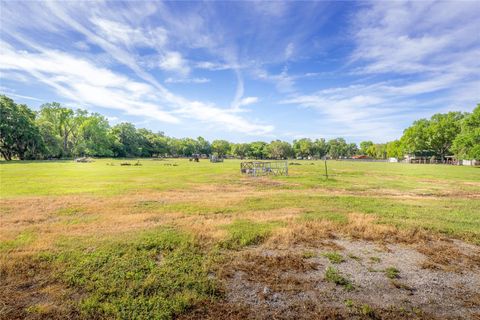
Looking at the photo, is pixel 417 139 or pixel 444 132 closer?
pixel 444 132

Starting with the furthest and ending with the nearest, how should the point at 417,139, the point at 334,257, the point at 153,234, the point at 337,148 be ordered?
the point at 337,148
the point at 417,139
the point at 153,234
the point at 334,257

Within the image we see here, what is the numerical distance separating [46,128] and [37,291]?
3512 inches

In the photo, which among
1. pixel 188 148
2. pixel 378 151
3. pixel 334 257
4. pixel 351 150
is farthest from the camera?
pixel 351 150

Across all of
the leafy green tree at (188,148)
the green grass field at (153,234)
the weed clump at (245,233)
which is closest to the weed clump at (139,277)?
the green grass field at (153,234)

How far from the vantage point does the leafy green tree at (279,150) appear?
511ft

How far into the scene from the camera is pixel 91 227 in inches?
337

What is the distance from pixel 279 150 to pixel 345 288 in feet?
501

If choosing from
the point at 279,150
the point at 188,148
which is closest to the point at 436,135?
the point at 279,150

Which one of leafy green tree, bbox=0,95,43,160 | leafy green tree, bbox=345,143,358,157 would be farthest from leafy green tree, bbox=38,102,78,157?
leafy green tree, bbox=345,143,358,157

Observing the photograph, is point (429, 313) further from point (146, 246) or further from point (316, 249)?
point (146, 246)

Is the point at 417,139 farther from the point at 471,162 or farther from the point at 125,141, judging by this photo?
the point at 125,141

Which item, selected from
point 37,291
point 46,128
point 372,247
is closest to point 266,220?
point 372,247

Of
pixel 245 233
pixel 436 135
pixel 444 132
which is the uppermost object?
pixel 444 132

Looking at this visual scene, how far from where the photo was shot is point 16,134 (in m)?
61.9
